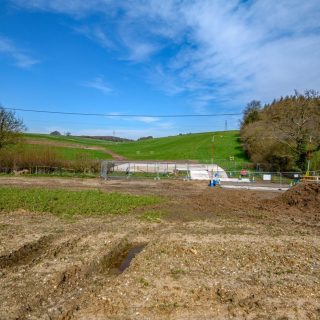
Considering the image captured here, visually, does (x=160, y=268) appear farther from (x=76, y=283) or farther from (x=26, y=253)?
(x=26, y=253)

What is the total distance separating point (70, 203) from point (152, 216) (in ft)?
16.9

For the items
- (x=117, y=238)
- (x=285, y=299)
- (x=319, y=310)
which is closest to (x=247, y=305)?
(x=285, y=299)

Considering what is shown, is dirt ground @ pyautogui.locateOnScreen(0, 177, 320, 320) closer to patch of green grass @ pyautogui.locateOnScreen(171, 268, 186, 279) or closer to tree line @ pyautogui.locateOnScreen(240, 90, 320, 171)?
patch of green grass @ pyautogui.locateOnScreen(171, 268, 186, 279)

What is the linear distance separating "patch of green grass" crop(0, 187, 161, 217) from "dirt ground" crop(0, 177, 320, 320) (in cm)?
109

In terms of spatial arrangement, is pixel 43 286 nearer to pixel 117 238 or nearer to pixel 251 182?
pixel 117 238

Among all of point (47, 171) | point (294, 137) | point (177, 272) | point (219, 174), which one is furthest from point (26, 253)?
point (294, 137)

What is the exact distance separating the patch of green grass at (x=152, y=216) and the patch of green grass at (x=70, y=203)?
1.12 metres

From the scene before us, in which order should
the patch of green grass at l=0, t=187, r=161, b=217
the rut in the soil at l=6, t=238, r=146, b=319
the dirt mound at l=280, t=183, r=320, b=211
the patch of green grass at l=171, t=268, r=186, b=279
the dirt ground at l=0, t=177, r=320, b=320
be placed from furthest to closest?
the dirt mound at l=280, t=183, r=320, b=211 → the patch of green grass at l=0, t=187, r=161, b=217 → the patch of green grass at l=171, t=268, r=186, b=279 → the dirt ground at l=0, t=177, r=320, b=320 → the rut in the soil at l=6, t=238, r=146, b=319

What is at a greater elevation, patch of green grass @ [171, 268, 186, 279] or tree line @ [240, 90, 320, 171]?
tree line @ [240, 90, 320, 171]

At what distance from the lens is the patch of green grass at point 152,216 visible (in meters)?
14.5

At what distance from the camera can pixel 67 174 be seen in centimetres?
3653

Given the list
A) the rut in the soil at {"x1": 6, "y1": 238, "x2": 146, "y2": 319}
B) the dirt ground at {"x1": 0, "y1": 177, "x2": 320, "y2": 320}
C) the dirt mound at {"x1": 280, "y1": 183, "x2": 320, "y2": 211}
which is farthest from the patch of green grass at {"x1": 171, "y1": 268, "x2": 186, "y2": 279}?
the dirt mound at {"x1": 280, "y1": 183, "x2": 320, "y2": 211}

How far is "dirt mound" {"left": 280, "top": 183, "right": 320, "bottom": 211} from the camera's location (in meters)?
18.0

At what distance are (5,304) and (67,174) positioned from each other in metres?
31.2
